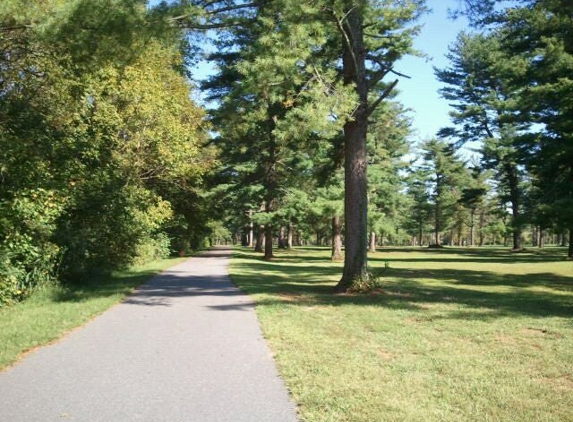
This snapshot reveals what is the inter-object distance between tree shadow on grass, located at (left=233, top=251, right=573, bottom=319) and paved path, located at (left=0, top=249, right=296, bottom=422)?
3395 mm

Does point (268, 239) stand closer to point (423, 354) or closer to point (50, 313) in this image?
point (50, 313)

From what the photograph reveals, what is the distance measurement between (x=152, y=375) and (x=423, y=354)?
343cm

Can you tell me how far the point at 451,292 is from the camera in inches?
537

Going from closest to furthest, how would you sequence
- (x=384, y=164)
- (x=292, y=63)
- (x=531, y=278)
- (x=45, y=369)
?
(x=45, y=369) < (x=292, y=63) < (x=531, y=278) < (x=384, y=164)

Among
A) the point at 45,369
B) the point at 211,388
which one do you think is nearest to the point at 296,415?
the point at 211,388

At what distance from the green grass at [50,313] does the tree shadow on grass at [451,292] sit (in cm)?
359

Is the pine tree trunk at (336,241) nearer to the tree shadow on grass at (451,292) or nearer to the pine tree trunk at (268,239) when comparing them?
the pine tree trunk at (268,239)

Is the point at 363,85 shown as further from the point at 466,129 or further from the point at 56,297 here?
the point at 466,129

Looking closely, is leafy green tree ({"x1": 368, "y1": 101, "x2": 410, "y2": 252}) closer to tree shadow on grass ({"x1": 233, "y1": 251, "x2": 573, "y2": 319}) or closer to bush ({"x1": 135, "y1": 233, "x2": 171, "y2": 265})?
bush ({"x1": 135, "y1": 233, "x2": 171, "y2": 265})

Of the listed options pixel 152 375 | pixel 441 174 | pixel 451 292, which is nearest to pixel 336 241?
pixel 451 292

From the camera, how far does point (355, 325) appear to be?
8438 mm

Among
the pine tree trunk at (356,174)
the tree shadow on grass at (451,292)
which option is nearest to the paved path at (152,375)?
the tree shadow on grass at (451,292)

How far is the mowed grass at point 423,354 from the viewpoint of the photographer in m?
4.51

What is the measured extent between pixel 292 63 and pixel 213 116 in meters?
19.6
